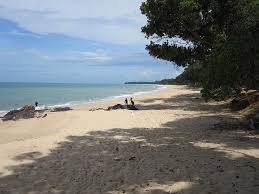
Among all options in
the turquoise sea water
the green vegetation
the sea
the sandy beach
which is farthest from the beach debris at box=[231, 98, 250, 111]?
the turquoise sea water

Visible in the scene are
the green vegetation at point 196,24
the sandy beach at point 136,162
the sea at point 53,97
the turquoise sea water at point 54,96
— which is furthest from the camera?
the turquoise sea water at point 54,96

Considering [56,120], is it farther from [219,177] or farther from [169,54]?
[219,177]

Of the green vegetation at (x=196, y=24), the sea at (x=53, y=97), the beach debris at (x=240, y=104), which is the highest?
the green vegetation at (x=196, y=24)

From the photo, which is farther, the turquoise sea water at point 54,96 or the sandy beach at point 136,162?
the turquoise sea water at point 54,96

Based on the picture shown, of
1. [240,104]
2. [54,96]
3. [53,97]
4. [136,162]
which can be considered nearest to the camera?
[136,162]

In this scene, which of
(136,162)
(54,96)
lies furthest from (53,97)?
(136,162)

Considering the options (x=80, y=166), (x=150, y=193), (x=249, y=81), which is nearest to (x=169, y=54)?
(x=249, y=81)

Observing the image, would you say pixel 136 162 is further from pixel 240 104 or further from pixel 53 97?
pixel 53 97

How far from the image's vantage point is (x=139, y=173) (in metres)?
8.90

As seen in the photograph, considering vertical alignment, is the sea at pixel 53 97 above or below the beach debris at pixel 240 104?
above

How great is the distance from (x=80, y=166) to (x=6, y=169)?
1853mm

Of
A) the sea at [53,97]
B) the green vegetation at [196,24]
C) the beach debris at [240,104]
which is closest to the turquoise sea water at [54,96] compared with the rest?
the sea at [53,97]

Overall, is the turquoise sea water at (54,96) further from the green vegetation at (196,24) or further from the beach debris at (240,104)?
the beach debris at (240,104)

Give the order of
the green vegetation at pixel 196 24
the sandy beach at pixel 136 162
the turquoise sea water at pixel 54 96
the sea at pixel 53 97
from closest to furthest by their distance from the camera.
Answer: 1. the sandy beach at pixel 136 162
2. the green vegetation at pixel 196 24
3. the sea at pixel 53 97
4. the turquoise sea water at pixel 54 96
